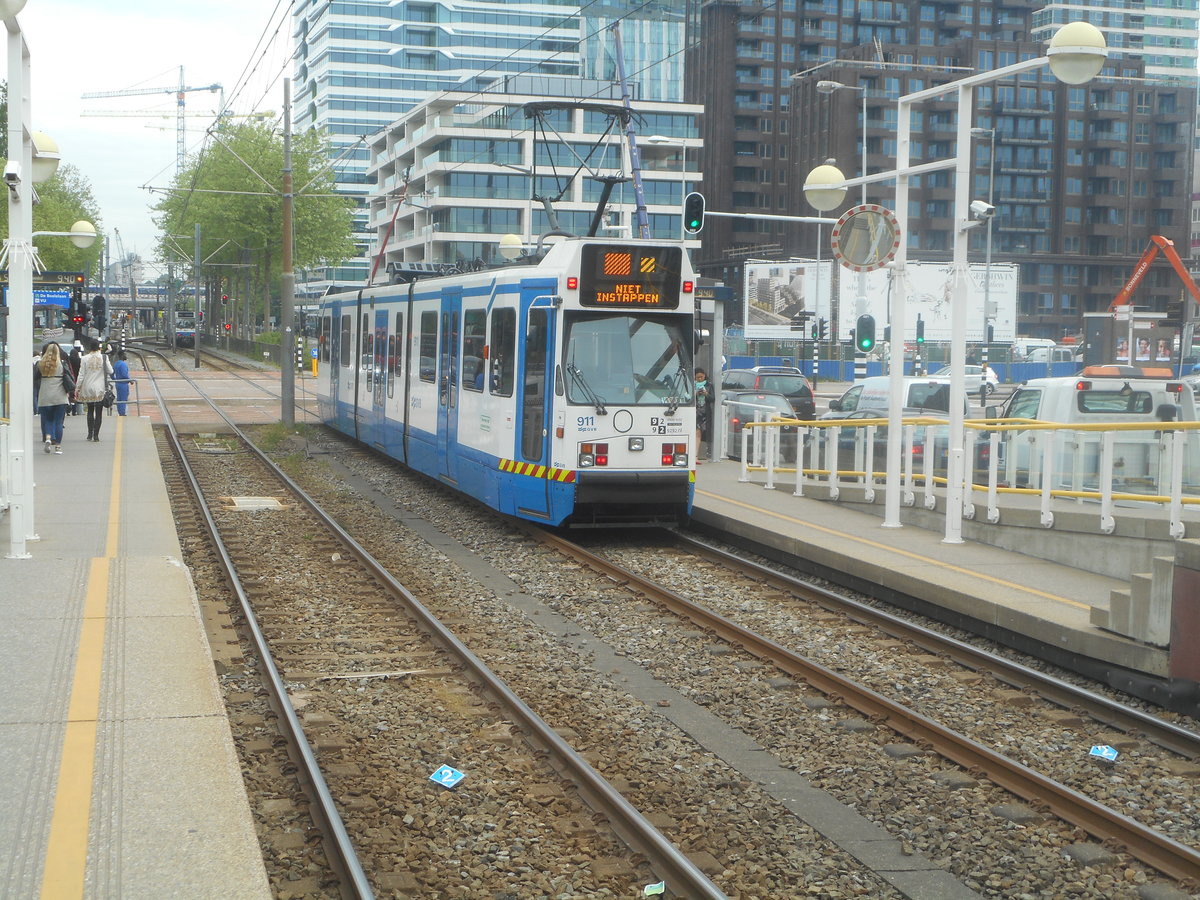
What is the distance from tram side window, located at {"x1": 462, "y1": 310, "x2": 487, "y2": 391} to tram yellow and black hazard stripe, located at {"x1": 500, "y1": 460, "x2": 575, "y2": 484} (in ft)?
4.17

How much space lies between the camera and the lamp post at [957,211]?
11.5 metres

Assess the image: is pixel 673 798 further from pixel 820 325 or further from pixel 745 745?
pixel 820 325

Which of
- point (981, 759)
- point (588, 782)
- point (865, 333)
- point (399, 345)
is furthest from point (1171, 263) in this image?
point (588, 782)

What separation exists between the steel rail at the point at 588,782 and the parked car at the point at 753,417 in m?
8.02

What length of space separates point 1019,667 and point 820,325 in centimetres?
5047

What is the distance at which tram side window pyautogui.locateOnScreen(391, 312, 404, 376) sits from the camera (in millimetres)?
20547

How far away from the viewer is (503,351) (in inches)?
604

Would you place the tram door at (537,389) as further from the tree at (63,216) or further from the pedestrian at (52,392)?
the tree at (63,216)

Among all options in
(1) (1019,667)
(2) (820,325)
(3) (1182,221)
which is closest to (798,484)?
(1) (1019,667)

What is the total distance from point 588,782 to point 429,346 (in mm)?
12438

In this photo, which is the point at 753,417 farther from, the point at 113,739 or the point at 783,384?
the point at 113,739

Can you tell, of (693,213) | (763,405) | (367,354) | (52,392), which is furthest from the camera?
(763,405)

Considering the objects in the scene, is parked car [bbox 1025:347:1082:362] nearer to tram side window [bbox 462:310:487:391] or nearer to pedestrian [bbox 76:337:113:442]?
pedestrian [bbox 76:337:113:442]

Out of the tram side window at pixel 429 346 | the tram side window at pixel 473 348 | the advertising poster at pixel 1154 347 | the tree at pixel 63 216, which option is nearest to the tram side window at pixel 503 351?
the tram side window at pixel 473 348
